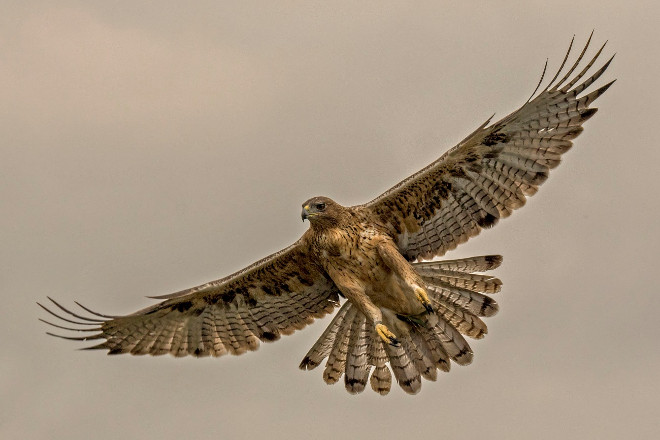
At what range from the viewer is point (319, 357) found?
2308cm

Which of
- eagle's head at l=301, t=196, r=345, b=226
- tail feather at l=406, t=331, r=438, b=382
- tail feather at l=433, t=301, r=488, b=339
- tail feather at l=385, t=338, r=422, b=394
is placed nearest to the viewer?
eagle's head at l=301, t=196, r=345, b=226

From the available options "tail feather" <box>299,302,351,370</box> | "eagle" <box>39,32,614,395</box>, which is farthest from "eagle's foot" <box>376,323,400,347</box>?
"tail feather" <box>299,302,351,370</box>

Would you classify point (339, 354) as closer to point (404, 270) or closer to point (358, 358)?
point (358, 358)

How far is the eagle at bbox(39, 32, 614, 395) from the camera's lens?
70.2ft

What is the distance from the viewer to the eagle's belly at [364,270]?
21.6 meters

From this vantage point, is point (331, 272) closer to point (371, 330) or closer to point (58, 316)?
point (371, 330)

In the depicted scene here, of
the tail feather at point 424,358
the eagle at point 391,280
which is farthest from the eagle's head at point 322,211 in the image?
the tail feather at point 424,358

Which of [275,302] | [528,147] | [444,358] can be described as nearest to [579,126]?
[528,147]

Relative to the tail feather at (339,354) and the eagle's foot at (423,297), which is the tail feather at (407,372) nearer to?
the tail feather at (339,354)

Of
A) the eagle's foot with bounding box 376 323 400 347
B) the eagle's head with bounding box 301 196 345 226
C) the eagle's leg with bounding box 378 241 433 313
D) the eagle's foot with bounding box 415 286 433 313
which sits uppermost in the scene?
the eagle's head with bounding box 301 196 345 226

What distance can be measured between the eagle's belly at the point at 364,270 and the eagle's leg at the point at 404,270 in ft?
0.41

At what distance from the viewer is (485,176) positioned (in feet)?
71.4

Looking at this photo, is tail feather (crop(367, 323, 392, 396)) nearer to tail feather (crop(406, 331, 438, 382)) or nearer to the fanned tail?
the fanned tail

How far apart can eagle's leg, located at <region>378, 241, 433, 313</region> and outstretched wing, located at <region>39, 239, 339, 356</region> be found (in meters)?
1.55
